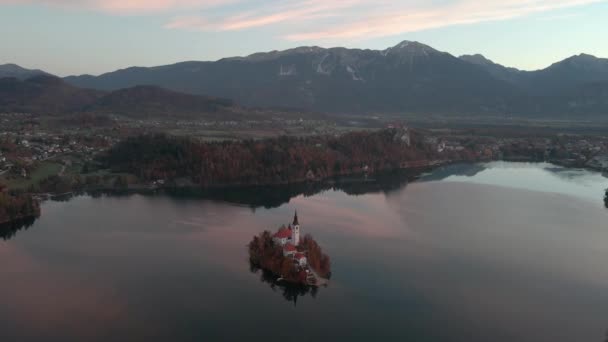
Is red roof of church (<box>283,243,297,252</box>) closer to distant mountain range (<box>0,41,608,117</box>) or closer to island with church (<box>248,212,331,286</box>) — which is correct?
island with church (<box>248,212,331,286</box>)

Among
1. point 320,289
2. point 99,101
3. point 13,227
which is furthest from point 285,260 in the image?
point 99,101

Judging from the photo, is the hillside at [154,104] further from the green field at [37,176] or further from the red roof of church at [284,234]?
the red roof of church at [284,234]

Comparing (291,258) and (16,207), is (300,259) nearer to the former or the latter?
(291,258)

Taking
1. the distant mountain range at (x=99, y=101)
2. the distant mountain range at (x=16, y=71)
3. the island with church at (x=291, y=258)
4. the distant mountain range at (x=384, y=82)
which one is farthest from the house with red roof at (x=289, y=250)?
the distant mountain range at (x=16, y=71)

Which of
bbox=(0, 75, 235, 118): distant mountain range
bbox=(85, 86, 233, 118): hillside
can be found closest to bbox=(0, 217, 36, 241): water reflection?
bbox=(0, 75, 235, 118): distant mountain range

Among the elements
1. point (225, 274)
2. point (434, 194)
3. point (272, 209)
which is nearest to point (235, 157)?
point (272, 209)
